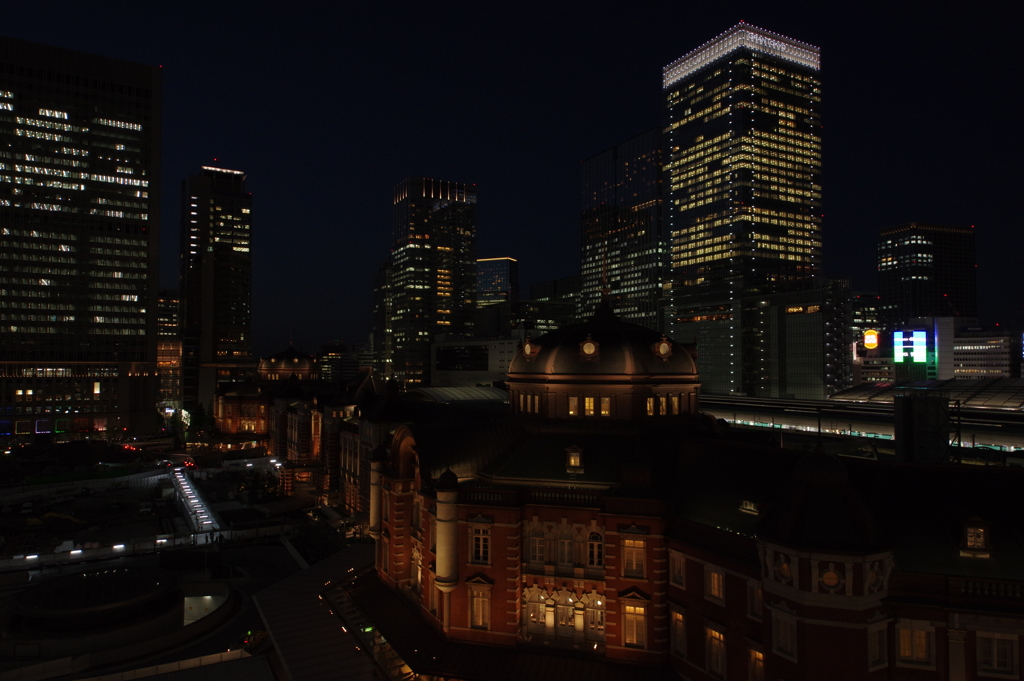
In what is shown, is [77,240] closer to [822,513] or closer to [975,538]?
[822,513]

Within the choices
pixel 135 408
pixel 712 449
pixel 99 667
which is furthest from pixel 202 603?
pixel 135 408

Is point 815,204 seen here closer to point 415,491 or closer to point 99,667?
point 415,491

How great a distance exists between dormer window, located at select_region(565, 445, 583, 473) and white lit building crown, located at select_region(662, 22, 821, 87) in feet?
567

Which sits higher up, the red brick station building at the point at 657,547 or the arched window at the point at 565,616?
the red brick station building at the point at 657,547

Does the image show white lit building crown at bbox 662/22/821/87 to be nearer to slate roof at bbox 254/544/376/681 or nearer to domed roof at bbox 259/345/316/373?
domed roof at bbox 259/345/316/373

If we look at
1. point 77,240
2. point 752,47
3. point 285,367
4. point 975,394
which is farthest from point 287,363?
point 752,47

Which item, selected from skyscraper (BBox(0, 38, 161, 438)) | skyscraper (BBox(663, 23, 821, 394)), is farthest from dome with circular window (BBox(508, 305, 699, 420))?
skyscraper (BBox(0, 38, 161, 438))

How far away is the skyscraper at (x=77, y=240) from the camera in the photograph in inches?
5369

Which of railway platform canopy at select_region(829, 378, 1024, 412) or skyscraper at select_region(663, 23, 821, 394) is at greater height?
skyscraper at select_region(663, 23, 821, 394)

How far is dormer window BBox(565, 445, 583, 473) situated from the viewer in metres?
36.5

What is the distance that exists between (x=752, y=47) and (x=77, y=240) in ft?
573

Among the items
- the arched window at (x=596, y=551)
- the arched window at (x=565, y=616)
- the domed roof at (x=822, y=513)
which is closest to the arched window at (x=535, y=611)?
the arched window at (x=565, y=616)

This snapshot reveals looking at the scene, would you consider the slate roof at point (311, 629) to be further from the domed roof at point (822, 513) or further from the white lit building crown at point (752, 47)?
the white lit building crown at point (752, 47)

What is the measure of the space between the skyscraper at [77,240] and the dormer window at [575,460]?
463 ft
